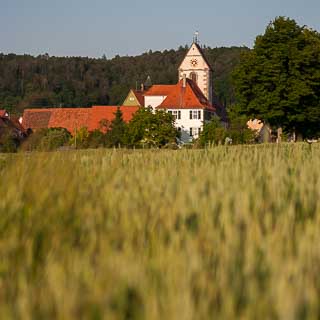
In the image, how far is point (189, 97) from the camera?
91688mm

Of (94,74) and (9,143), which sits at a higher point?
(94,74)

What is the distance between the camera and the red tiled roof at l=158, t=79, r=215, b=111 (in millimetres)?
91312

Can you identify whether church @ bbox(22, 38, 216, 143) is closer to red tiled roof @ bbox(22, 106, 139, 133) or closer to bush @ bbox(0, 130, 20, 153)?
red tiled roof @ bbox(22, 106, 139, 133)

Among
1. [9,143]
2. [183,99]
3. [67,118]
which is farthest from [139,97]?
[9,143]

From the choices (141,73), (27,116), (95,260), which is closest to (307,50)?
(95,260)

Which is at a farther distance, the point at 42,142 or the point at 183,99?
the point at 183,99

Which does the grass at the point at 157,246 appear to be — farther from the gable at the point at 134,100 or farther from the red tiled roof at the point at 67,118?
the gable at the point at 134,100

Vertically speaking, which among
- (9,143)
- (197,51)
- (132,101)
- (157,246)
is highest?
(197,51)

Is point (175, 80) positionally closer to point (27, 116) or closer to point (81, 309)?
point (27, 116)

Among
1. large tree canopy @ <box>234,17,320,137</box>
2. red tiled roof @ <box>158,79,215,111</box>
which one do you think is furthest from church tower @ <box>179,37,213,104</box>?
large tree canopy @ <box>234,17,320,137</box>

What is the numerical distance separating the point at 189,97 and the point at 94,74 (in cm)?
7352

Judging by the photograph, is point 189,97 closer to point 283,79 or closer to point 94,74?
point 283,79

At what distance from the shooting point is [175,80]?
142875 millimetres

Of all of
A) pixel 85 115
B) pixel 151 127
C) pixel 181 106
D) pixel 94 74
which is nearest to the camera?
pixel 151 127
